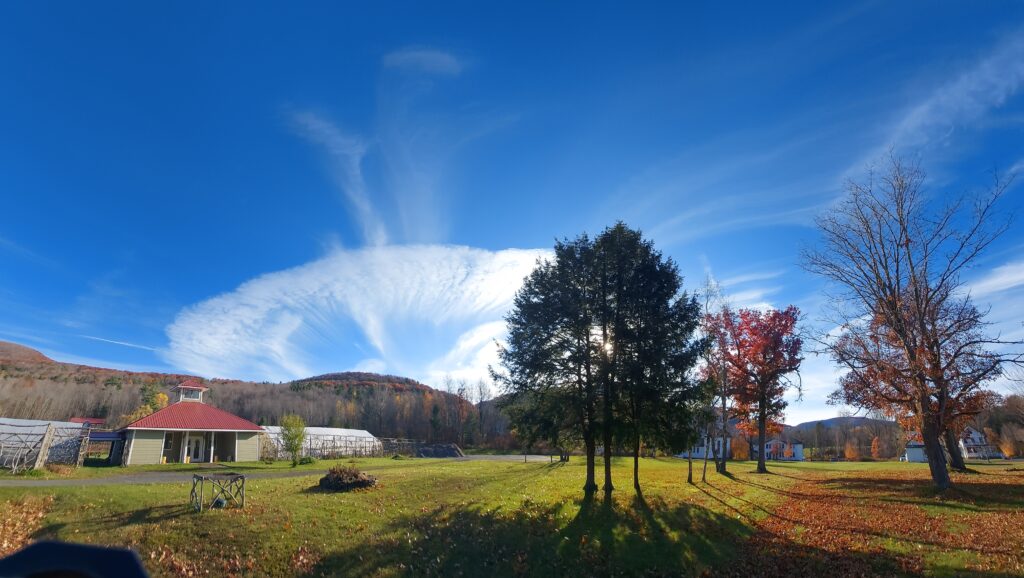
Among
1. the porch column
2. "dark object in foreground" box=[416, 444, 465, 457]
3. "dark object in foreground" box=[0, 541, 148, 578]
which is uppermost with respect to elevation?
"dark object in foreground" box=[0, 541, 148, 578]

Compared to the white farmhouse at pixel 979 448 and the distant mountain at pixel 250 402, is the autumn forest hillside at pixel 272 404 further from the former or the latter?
the white farmhouse at pixel 979 448

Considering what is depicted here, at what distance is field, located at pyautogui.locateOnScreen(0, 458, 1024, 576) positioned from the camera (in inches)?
490

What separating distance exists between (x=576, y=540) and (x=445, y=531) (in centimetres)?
400

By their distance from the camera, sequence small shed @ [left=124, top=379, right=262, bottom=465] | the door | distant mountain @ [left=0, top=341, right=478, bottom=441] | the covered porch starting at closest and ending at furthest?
small shed @ [left=124, top=379, right=262, bottom=465] < the covered porch < the door < distant mountain @ [left=0, top=341, right=478, bottom=441]

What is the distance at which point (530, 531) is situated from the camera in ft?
50.5

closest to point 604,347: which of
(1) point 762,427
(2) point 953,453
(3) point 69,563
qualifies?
(3) point 69,563

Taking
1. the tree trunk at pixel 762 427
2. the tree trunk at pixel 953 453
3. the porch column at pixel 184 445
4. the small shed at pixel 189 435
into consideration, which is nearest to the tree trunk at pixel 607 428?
the tree trunk at pixel 762 427

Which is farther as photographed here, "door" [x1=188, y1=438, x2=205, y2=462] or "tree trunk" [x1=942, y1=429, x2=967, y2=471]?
"door" [x1=188, y1=438, x2=205, y2=462]

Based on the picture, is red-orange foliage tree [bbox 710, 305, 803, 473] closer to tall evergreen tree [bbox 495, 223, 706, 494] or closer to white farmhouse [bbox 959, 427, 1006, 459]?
tall evergreen tree [bbox 495, 223, 706, 494]

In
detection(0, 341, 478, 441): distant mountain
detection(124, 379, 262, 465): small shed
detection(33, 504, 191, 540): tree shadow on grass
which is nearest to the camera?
detection(33, 504, 191, 540): tree shadow on grass

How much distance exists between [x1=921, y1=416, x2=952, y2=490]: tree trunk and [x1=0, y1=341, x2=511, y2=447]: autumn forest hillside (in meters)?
54.7

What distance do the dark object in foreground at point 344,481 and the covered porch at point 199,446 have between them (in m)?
28.3

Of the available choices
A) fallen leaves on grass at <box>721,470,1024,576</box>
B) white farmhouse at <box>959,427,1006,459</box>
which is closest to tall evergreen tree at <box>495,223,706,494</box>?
fallen leaves on grass at <box>721,470,1024,576</box>

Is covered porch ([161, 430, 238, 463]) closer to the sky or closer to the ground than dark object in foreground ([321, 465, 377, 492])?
closer to the ground
